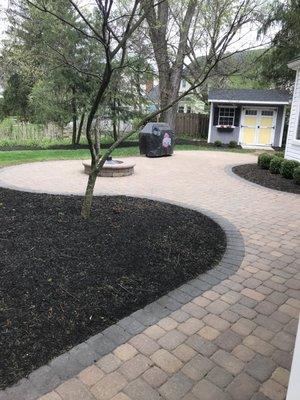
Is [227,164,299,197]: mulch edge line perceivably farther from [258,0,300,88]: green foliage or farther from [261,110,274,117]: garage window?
[261,110,274,117]: garage window

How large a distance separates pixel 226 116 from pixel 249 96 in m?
1.60

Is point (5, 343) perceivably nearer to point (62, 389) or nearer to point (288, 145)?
point (62, 389)

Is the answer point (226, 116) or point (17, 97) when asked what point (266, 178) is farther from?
point (17, 97)

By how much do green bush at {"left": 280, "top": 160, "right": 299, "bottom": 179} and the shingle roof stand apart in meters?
11.0

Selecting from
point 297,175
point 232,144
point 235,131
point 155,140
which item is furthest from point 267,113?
point 297,175

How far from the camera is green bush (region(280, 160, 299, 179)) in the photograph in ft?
29.1

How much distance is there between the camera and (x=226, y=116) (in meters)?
20.3

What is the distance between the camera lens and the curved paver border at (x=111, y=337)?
6.70 feet

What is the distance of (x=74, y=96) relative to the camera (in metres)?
14.7

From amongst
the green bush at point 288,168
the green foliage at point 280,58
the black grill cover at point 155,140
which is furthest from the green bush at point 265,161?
the green foliage at point 280,58

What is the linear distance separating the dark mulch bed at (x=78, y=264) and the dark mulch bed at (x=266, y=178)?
375cm

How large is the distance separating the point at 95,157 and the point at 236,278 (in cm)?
205

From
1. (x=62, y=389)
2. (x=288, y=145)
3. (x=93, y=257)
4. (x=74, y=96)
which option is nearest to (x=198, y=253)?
(x=93, y=257)

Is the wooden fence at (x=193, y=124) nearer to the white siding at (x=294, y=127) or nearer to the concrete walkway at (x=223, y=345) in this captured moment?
the white siding at (x=294, y=127)
